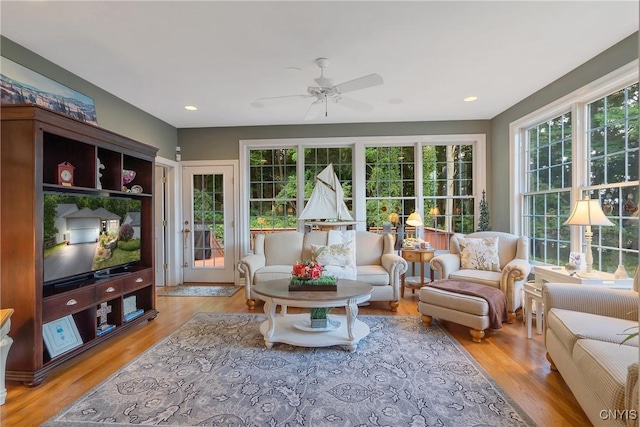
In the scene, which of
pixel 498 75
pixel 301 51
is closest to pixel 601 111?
pixel 498 75

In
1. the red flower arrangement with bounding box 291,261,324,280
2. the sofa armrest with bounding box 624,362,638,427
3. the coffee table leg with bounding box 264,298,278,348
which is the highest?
the red flower arrangement with bounding box 291,261,324,280

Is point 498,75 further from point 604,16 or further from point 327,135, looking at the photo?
point 327,135

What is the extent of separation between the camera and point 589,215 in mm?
2434

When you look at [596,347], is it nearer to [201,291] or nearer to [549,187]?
[549,187]

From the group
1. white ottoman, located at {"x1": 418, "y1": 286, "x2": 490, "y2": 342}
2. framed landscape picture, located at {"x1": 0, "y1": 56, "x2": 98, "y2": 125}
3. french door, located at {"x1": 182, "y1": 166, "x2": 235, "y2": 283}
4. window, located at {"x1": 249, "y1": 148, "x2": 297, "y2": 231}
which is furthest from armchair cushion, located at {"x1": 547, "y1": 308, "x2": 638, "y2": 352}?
french door, located at {"x1": 182, "y1": 166, "x2": 235, "y2": 283}

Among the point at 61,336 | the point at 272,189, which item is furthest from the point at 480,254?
the point at 61,336

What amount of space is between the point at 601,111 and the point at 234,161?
14.6ft

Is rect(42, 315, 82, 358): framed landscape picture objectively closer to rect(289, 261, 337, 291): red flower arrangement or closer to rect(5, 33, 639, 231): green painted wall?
rect(289, 261, 337, 291): red flower arrangement

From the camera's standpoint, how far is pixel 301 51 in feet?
8.18

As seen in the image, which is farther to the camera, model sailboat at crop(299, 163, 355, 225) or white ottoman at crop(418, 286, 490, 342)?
model sailboat at crop(299, 163, 355, 225)

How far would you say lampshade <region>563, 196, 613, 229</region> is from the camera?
94.4 inches

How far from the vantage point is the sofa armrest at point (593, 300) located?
1889 millimetres

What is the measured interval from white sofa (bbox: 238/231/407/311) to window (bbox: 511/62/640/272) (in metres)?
1.75

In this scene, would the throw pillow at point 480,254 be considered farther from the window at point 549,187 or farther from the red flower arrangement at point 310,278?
the red flower arrangement at point 310,278
